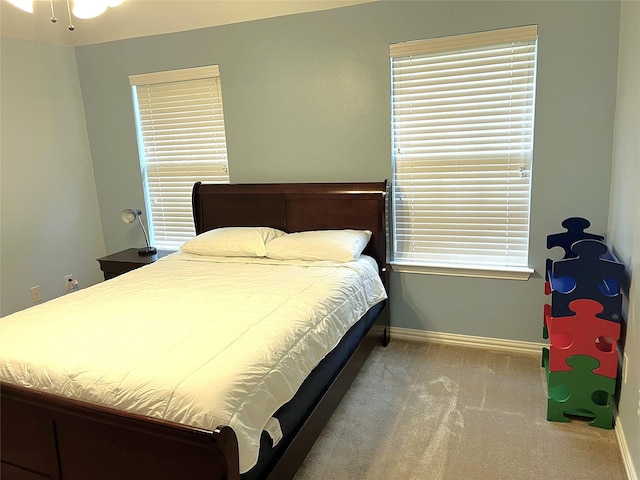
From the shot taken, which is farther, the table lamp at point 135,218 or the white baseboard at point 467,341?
the table lamp at point 135,218

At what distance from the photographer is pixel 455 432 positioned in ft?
7.21

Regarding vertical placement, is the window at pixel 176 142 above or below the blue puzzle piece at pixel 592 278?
above

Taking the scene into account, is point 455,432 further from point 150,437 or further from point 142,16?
point 142,16

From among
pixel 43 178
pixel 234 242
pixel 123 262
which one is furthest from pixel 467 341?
pixel 43 178

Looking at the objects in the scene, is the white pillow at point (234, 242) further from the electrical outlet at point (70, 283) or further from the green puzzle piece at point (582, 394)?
the green puzzle piece at point (582, 394)

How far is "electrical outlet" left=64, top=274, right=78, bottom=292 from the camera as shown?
388cm

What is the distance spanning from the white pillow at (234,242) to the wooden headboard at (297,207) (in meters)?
0.18

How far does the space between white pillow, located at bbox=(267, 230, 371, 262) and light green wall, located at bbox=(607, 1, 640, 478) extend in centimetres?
141

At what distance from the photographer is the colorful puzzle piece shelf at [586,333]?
2113 mm

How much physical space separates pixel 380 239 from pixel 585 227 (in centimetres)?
122

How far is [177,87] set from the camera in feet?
11.9

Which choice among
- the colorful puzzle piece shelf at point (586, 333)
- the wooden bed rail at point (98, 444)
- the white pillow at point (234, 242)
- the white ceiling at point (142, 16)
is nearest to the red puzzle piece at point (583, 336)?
the colorful puzzle piece shelf at point (586, 333)

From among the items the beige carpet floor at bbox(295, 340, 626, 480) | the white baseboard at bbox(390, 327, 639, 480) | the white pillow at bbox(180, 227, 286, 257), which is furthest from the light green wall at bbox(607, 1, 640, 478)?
the white pillow at bbox(180, 227, 286, 257)

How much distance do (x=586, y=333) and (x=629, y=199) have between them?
0.66 meters
